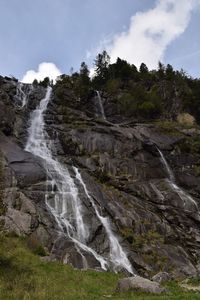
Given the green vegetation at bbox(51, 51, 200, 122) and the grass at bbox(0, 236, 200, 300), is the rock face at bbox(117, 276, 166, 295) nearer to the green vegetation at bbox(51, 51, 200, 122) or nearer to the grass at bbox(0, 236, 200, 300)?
the grass at bbox(0, 236, 200, 300)

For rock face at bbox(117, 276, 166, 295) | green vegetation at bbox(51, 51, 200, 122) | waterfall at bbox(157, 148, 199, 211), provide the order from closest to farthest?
rock face at bbox(117, 276, 166, 295) → waterfall at bbox(157, 148, 199, 211) → green vegetation at bbox(51, 51, 200, 122)

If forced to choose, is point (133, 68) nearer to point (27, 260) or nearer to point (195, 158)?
point (195, 158)

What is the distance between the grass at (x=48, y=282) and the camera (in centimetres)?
1805

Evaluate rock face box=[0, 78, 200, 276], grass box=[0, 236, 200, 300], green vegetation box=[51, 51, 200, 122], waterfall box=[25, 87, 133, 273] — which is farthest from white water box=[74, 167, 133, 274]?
green vegetation box=[51, 51, 200, 122]

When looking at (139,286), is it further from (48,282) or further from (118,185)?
(118,185)

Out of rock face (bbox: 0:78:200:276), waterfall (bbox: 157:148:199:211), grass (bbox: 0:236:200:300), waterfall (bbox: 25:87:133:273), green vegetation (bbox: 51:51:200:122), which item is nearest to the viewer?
grass (bbox: 0:236:200:300)

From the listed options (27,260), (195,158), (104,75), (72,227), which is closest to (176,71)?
(104,75)

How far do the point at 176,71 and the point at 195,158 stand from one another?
48.8m

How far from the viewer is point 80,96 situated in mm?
81188

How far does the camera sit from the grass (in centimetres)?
1805

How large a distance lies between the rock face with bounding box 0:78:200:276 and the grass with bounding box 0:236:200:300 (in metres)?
4.36

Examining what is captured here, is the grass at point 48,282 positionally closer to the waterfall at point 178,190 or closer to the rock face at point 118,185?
the rock face at point 118,185

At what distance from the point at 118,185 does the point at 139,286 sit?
26725 mm

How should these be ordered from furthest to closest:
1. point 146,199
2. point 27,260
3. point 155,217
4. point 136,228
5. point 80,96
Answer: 1. point 80,96
2. point 146,199
3. point 155,217
4. point 136,228
5. point 27,260
